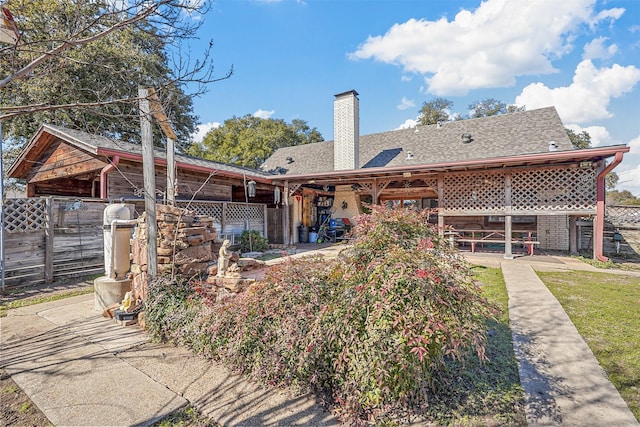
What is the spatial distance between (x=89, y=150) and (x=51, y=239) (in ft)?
7.53

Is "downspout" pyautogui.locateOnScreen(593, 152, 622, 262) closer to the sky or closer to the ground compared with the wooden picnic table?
closer to the sky

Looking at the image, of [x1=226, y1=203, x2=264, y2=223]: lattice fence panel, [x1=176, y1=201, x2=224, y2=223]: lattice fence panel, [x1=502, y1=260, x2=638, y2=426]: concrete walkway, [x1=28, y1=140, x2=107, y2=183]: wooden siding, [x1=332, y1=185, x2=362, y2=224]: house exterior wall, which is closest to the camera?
[x1=502, y1=260, x2=638, y2=426]: concrete walkway

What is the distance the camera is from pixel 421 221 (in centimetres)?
254

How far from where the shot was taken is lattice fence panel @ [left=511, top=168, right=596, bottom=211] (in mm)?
7523

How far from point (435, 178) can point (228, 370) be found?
8620 millimetres

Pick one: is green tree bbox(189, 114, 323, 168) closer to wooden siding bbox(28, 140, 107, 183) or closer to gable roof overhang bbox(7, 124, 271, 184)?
gable roof overhang bbox(7, 124, 271, 184)

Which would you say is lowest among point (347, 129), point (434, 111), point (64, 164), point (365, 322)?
point (365, 322)

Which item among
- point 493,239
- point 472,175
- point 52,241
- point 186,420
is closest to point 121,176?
point 52,241

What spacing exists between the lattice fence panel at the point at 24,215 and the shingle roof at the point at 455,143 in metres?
10.4

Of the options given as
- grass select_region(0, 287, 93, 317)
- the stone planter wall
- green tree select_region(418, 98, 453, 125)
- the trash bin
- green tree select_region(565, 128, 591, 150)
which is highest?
green tree select_region(418, 98, 453, 125)

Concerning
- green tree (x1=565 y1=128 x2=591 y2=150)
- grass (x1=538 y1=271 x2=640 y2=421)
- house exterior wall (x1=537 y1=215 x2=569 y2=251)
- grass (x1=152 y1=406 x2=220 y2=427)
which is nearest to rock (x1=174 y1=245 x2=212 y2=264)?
grass (x1=152 y1=406 x2=220 y2=427)

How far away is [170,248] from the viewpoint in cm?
358

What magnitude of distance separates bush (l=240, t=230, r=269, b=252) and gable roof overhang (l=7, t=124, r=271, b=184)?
197cm

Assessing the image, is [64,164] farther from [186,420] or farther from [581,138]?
[581,138]
